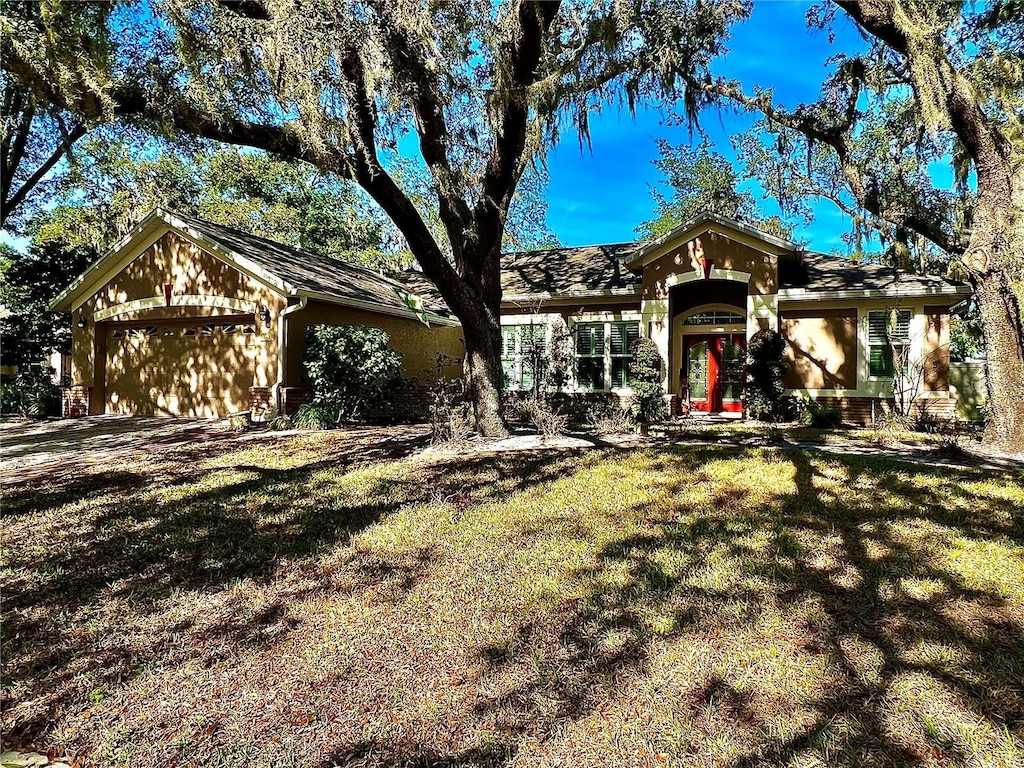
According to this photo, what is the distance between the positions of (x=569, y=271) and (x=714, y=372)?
521 cm

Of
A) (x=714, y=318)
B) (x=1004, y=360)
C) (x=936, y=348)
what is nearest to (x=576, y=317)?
(x=714, y=318)

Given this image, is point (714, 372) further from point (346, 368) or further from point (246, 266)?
point (246, 266)

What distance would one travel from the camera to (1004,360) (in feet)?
27.2

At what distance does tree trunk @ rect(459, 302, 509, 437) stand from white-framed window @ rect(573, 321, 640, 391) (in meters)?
5.52

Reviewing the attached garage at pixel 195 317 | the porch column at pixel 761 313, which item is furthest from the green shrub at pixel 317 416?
the porch column at pixel 761 313

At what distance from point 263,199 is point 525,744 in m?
32.3

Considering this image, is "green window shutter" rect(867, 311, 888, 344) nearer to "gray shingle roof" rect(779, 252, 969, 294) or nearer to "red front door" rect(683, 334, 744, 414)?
"gray shingle roof" rect(779, 252, 969, 294)

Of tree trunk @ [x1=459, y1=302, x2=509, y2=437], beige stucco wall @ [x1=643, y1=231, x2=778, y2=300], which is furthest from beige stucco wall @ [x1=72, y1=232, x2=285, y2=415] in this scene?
beige stucco wall @ [x1=643, y1=231, x2=778, y2=300]

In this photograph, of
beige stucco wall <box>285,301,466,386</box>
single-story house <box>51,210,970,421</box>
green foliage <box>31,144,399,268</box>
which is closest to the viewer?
green foliage <box>31,144,399,268</box>

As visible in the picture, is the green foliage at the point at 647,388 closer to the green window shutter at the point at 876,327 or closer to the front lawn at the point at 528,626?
the green window shutter at the point at 876,327

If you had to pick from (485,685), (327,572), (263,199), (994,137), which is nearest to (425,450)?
(327,572)

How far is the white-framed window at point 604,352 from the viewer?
47.4ft

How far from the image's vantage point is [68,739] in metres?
2.48

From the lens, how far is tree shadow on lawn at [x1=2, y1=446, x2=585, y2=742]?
310cm
